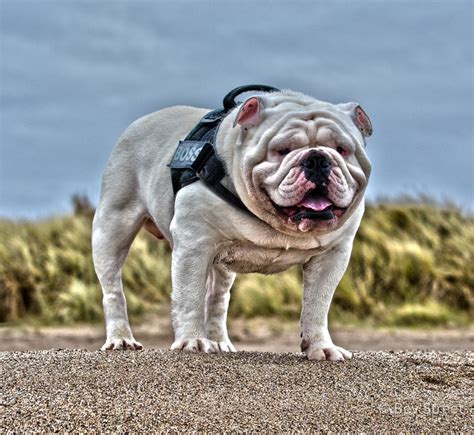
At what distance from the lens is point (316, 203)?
17.1 ft

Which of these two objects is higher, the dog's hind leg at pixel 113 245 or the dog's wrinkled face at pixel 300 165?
the dog's wrinkled face at pixel 300 165

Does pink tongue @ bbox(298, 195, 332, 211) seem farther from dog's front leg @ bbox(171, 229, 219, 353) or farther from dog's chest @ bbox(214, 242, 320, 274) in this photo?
dog's front leg @ bbox(171, 229, 219, 353)

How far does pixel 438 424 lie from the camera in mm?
4688

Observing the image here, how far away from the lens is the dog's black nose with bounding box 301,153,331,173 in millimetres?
5125

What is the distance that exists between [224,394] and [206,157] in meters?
1.65

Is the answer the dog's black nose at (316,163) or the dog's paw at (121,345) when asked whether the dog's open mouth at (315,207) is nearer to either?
the dog's black nose at (316,163)

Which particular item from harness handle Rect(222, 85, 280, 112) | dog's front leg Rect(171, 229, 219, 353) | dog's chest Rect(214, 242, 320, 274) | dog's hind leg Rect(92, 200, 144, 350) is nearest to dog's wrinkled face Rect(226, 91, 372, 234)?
dog's chest Rect(214, 242, 320, 274)

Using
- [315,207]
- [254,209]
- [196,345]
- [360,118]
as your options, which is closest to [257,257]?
[254,209]

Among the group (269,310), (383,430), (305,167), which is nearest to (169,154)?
(305,167)

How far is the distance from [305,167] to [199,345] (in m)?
1.37

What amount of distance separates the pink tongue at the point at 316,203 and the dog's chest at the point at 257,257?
25.2 inches

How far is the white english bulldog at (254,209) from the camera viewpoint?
523cm

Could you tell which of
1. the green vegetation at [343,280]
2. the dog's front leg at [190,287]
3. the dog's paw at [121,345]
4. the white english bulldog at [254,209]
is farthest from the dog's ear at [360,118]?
the green vegetation at [343,280]

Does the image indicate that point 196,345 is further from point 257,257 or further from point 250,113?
point 250,113
